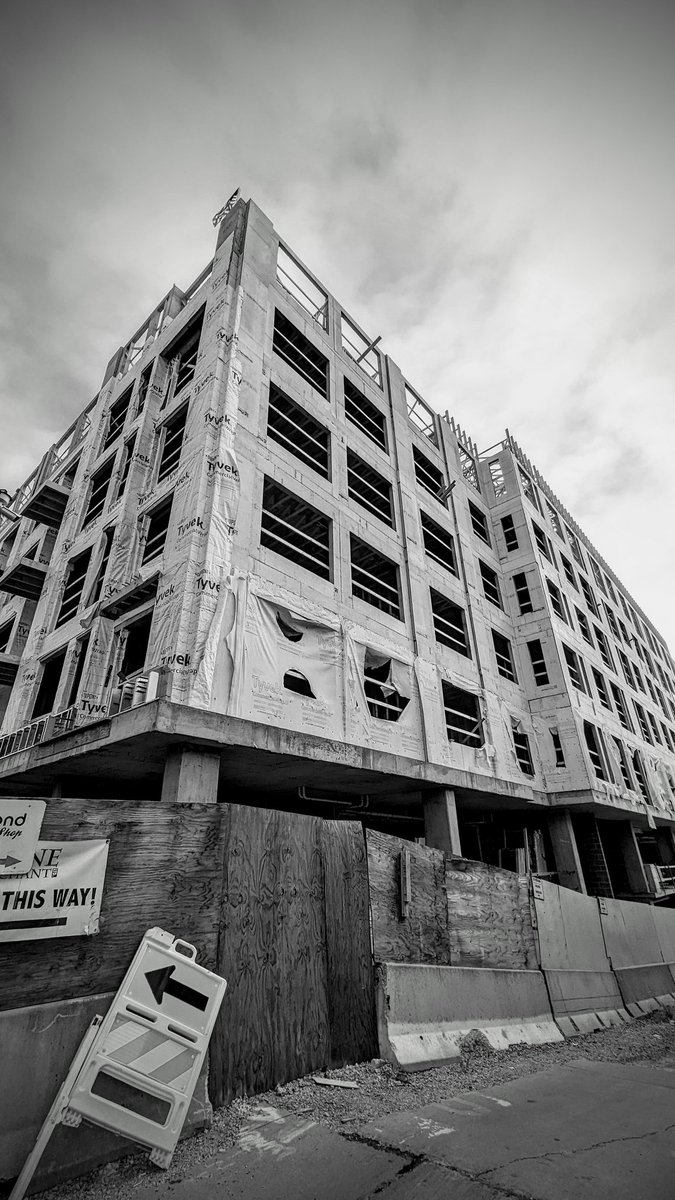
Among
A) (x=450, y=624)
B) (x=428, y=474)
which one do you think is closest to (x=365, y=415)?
(x=428, y=474)

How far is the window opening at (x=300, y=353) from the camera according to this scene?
17016mm

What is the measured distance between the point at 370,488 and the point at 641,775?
18809mm

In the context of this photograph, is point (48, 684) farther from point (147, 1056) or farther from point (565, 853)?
point (565, 853)

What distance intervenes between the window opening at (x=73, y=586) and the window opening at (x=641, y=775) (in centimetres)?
2364

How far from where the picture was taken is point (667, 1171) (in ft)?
11.9

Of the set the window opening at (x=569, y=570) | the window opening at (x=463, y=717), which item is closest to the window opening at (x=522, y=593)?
the window opening at (x=569, y=570)

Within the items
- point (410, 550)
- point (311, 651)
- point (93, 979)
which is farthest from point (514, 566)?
point (93, 979)

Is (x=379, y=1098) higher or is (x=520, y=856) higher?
(x=520, y=856)

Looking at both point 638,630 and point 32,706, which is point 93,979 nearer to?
point 32,706

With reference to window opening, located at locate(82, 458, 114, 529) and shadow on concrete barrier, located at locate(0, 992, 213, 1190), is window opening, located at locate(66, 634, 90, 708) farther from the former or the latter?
shadow on concrete barrier, located at locate(0, 992, 213, 1190)

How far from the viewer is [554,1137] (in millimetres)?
4184

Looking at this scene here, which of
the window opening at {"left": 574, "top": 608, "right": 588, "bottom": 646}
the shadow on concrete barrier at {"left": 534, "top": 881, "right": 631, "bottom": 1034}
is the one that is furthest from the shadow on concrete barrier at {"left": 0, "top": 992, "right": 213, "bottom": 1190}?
the window opening at {"left": 574, "top": 608, "right": 588, "bottom": 646}

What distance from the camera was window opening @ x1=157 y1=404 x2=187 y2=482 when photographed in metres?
14.8

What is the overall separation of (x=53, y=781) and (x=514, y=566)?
19888 mm
